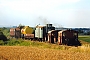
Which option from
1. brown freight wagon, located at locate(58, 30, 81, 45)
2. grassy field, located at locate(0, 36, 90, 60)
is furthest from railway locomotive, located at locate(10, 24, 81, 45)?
grassy field, located at locate(0, 36, 90, 60)

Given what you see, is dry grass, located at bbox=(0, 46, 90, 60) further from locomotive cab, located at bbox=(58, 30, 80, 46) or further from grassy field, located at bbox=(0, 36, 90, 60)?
locomotive cab, located at bbox=(58, 30, 80, 46)

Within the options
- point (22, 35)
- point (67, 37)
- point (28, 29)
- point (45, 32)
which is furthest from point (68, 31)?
point (22, 35)

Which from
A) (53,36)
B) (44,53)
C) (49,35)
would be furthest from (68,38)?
(44,53)

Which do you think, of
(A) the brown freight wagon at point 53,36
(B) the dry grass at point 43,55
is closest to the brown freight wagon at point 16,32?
(A) the brown freight wagon at point 53,36

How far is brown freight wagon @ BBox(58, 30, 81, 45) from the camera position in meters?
38.0

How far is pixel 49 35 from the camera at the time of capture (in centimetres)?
4181

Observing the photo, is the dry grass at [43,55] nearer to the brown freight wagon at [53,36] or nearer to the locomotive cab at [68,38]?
the locomotive cab at [68,38]

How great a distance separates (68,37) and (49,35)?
4858 millimetres

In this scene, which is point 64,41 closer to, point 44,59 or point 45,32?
point 45,32

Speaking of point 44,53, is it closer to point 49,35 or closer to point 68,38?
point 68,38

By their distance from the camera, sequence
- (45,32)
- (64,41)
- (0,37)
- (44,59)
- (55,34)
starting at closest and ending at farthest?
(44,59)
(64,41)
(55,34)
(45,32)
(0,37)

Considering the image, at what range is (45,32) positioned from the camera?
150ft

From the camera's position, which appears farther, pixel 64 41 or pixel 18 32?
pixel 18 32

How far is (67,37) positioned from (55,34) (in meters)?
4.05
